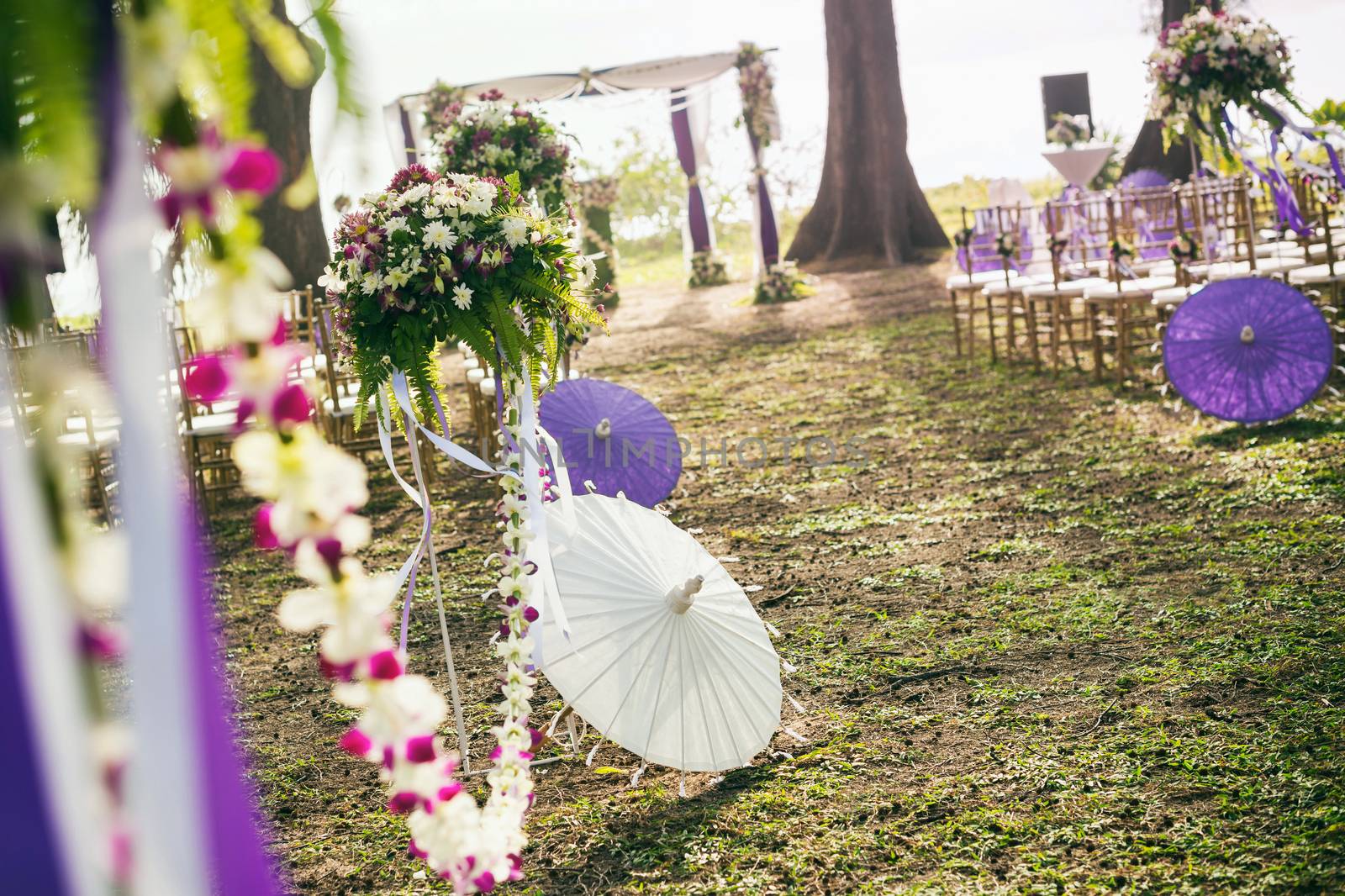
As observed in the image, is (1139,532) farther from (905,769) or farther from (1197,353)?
(905,769)

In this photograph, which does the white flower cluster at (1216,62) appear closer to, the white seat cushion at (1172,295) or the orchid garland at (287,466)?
the white seat cushion at (1172,295)

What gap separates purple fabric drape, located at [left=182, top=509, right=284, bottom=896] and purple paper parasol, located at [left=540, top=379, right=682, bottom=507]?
3552 millimetres

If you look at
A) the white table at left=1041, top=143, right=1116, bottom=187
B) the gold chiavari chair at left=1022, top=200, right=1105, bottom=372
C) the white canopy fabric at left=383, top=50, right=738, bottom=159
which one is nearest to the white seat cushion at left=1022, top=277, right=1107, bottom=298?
the gold chiavari chair at left=1022, top=200, right=1105, bottom=372

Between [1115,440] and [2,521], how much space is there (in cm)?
599

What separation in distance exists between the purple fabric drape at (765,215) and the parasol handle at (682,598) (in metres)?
10.9

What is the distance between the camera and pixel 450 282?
2.94 m

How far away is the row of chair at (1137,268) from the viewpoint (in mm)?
6676

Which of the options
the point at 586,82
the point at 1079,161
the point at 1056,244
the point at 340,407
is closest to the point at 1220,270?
Result: the point at 1056,244

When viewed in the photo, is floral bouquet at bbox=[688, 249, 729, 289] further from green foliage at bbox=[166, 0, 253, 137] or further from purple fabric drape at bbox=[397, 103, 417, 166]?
green foliage at bbox=[166, 0, 253, 137]

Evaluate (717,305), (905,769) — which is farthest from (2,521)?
(717,305)

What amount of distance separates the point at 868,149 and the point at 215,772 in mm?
15522

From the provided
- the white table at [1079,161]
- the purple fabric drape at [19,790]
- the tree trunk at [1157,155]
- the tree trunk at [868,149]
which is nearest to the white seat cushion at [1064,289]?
the white table at [1079,161]

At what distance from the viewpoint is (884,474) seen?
20.2 feet

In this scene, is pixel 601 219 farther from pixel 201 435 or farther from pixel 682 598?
pixel 682 598
